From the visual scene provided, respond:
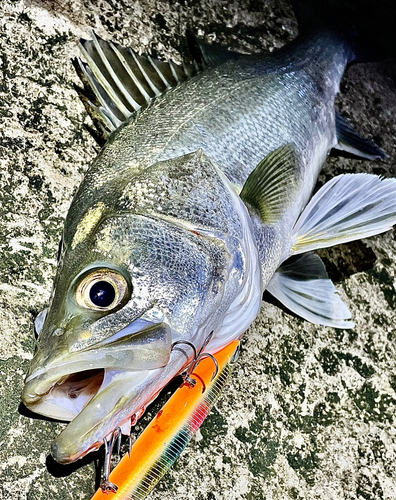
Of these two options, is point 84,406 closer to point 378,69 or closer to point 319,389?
point 319,389

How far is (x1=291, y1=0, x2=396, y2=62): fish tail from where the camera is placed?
225cm

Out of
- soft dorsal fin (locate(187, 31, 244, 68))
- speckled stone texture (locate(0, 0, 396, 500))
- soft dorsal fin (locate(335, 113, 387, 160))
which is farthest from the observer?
soft dorsal fin (locate(335, 113, 387, 160))

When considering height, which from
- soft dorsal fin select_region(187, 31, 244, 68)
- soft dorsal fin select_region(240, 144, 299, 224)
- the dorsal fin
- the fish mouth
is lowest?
soft dorsal fin select_region(240, 144, 299, 224)

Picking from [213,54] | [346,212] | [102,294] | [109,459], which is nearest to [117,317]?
[102,294]

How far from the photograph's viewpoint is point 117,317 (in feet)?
3.56

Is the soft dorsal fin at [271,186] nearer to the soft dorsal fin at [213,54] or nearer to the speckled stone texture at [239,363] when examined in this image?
the speckled stone texture at [239,363]

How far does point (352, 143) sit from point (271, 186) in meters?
0.72

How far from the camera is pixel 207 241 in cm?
127

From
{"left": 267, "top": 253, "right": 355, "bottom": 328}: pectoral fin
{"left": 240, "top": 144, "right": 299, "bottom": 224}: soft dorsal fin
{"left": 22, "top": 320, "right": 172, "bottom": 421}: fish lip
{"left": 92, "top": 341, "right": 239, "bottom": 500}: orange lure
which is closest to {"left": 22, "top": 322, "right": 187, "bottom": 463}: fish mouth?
{"left": 22, "top": 320, "right": 172, "bottom": 421}: fish lip

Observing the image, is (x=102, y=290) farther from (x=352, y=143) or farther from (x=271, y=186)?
(x=352, y=143)

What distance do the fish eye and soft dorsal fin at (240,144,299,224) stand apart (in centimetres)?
53

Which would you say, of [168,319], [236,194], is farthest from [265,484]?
[236,194]

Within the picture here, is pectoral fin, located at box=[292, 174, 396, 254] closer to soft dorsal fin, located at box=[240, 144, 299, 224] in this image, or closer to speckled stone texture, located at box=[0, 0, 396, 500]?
soft dorsal fin, located at box=[240, 144, 299, 224]

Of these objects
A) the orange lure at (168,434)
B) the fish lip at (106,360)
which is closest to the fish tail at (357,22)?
the orange lure at (168,434)
